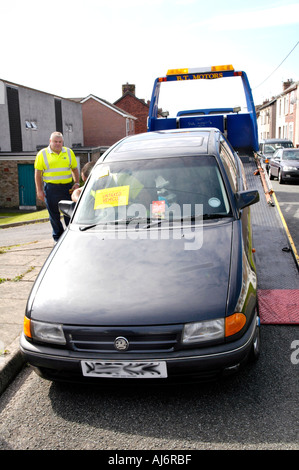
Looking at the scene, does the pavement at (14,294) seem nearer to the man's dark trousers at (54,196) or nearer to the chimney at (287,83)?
the man's dark trousers at (54,196)

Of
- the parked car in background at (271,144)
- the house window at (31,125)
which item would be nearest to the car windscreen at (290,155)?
the parked car in background at (271,144)

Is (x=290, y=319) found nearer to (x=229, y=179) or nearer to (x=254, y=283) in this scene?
(x=254, y=283)

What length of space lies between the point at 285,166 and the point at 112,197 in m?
15.4

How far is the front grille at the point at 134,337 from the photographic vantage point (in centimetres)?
277

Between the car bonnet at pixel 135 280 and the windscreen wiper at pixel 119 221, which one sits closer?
the car bonnet at pixel 135 280

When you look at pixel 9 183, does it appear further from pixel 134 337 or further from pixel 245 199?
pixel 134 337

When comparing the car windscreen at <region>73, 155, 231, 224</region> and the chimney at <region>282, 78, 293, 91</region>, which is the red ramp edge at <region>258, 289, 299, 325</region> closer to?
the car windscreen at <region>73, 155, 231, 224</region>

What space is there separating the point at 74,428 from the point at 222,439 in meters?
0.97

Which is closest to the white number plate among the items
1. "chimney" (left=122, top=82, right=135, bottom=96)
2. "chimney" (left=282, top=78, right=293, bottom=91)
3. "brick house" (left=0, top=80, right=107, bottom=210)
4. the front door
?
"brick house" (left=0, top=80, right=107, bottom=210)

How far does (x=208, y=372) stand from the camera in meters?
2.81

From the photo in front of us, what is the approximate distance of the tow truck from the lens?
841cm

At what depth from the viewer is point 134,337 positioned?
9.19 ft

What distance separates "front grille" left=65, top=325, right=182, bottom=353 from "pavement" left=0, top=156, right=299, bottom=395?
1.00 m

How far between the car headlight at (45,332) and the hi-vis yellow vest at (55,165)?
3.73m
